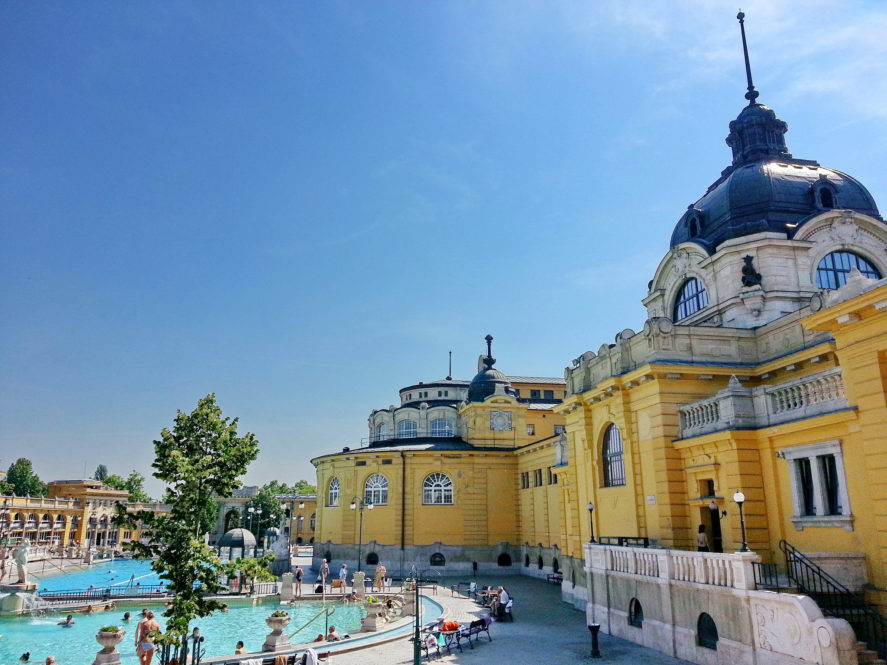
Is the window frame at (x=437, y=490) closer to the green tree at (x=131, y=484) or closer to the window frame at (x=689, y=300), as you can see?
the window frame at (x=689, y=300)

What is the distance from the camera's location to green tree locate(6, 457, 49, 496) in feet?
367

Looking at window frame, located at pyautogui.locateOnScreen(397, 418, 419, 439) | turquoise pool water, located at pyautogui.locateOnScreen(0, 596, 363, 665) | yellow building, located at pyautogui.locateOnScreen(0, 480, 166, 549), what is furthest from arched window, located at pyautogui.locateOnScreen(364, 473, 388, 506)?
yellow building, located at pyautogui.locateOnScreen(0, 480, 166, 549)

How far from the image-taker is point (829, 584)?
1488 cm

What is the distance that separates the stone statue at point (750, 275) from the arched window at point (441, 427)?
32.4 metres

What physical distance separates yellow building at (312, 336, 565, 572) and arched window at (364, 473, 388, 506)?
0.24 feet

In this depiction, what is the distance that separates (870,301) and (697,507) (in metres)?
9.08

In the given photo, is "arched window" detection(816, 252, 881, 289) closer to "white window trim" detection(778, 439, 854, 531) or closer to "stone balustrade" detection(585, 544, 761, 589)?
"white window trim" detection(778, 439, 854, 531)

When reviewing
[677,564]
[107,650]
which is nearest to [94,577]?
[107,650]

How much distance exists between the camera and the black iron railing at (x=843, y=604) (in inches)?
551

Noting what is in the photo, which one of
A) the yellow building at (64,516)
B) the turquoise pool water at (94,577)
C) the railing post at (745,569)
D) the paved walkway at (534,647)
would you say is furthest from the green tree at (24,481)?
the railing post at (745,569)

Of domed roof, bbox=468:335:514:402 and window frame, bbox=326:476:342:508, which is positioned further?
domed roof, bbox=468:335:514:402

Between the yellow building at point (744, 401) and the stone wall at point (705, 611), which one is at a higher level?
the yellow building at point (744, 401)

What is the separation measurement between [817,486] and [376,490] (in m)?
34.5

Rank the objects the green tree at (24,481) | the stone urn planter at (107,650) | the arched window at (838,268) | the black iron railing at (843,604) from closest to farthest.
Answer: the black iron railing at (843,604) → the stone urn planter at (107,650) → the arched window at (838,268) → the green tree at (24,481)
